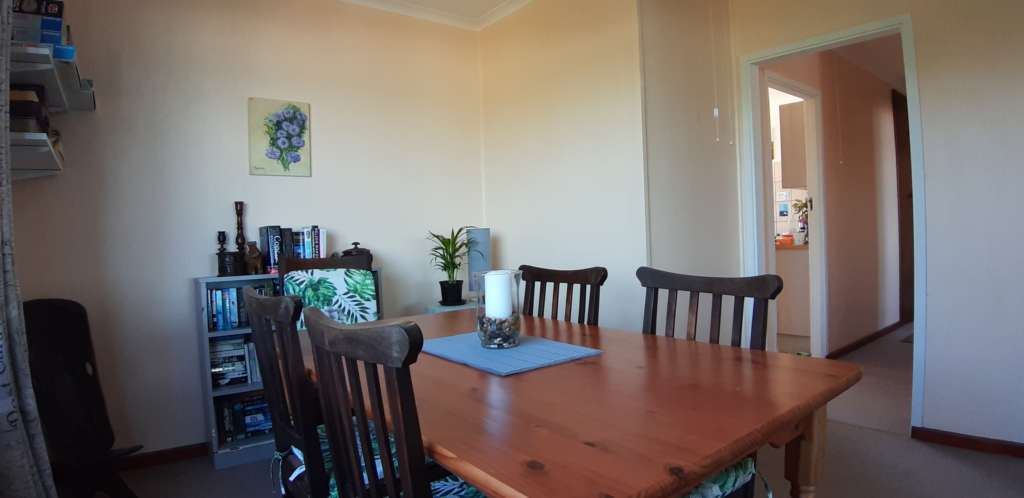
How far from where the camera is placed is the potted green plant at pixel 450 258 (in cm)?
335

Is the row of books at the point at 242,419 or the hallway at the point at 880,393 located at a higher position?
the row of books at the point at 242,419

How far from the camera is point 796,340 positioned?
187 inches

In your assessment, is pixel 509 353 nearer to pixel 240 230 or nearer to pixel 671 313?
pixel 671 313

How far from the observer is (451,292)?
3.34 metres

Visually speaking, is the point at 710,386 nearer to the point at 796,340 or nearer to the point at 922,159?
the point at 922,159

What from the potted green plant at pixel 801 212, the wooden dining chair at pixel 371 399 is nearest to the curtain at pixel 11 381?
the wooden dining chair at pixel 371 399

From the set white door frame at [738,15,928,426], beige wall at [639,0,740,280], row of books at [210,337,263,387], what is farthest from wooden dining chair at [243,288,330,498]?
white door frame at [738,15,928,426]

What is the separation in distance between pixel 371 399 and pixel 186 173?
2498mm

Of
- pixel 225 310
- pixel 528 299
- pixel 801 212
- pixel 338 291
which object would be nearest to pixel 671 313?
pixel 528 299

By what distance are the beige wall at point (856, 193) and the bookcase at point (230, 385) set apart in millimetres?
3469

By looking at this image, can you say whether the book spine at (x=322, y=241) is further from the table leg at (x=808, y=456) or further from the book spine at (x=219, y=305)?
the table leg at (x=808, y=456)

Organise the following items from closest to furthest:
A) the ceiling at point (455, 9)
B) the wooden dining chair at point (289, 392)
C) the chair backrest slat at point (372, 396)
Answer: the chair backrest slat at point (372, 396) < the wooden dining chair at point (289, 392) < the ceiling at point (455, 9)

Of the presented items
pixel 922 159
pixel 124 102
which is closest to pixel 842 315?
pixel 922 159

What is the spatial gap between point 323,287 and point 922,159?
111 inches
